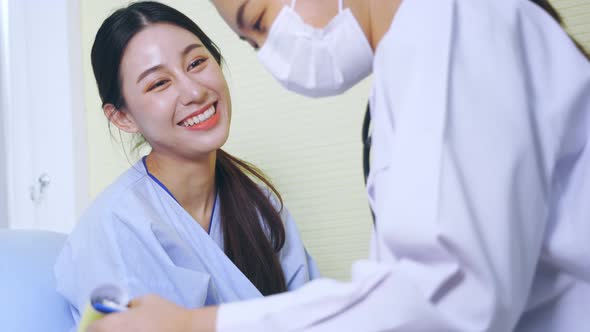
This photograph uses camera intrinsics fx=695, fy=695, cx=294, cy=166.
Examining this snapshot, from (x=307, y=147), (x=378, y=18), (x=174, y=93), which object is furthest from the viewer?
(x=307, y=147)

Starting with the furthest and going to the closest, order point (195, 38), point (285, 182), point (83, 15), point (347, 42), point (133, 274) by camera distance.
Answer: point (83, 15) → point (285, 182) → point (195, 38) → point (133, 274) → point (347, 42)

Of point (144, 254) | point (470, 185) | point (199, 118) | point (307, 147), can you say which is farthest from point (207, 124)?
point (470, 185)

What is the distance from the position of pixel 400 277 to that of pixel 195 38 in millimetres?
925

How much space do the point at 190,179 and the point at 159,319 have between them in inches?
29.7

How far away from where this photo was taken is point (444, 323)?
20.8 inches

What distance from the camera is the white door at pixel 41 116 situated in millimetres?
1851

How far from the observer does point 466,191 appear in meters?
0.53

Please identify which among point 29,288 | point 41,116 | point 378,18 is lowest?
point 29,288

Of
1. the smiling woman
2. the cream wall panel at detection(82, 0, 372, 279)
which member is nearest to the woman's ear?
the smiling woman

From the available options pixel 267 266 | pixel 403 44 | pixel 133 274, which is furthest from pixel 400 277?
pixel 267 266

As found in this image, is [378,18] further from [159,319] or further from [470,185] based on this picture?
[159,319]

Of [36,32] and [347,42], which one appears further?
[36,32]

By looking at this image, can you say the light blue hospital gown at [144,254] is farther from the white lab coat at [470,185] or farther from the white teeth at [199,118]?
the white lab coat at [470,185]

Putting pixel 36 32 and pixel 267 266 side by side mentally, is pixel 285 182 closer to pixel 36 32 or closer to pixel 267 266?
pixel 267 266
